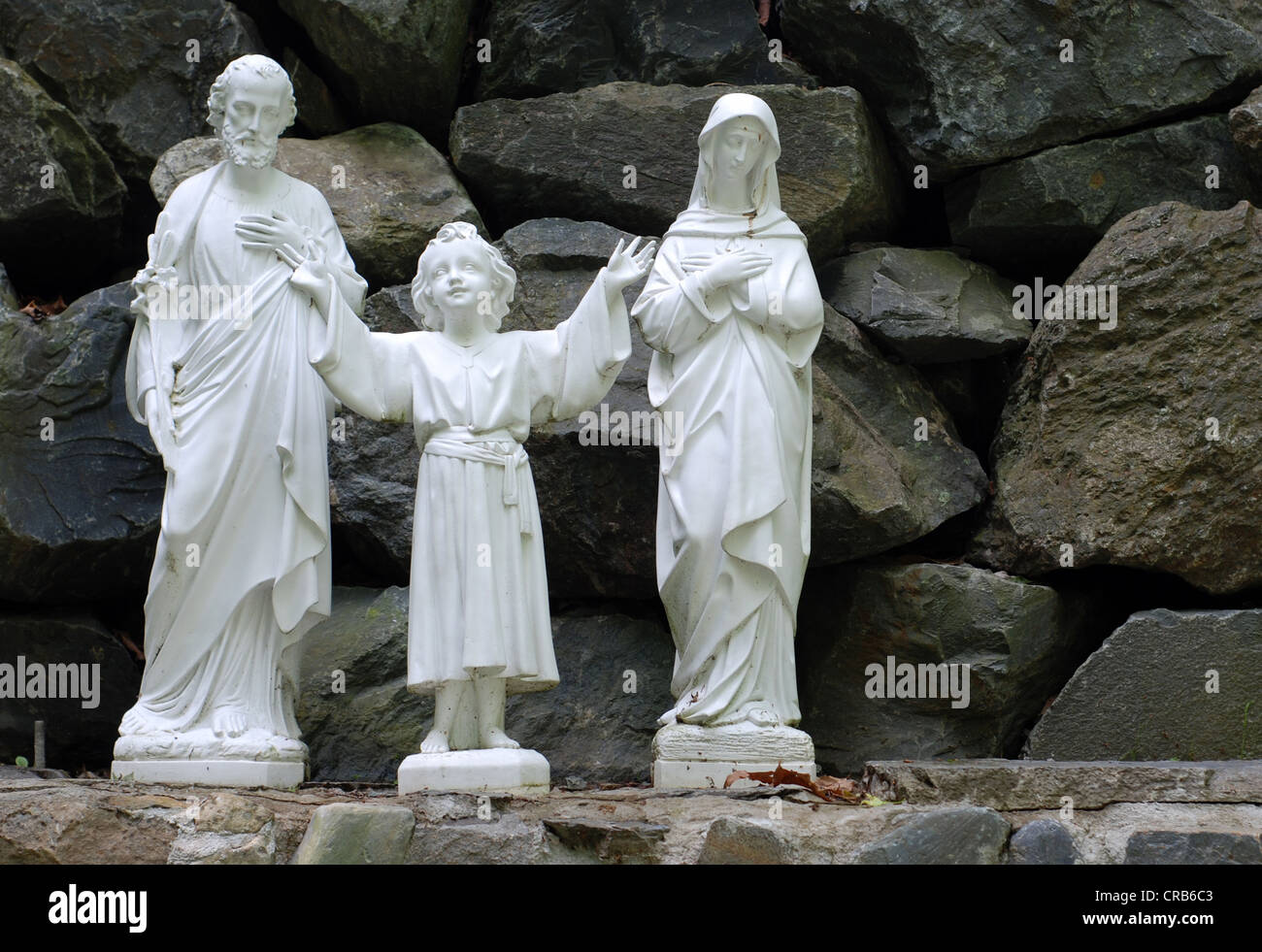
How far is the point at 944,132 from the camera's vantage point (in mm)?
8867

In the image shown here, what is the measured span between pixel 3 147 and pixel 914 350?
457 centimetres

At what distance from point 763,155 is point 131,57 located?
3.89 m

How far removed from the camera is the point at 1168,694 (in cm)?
742

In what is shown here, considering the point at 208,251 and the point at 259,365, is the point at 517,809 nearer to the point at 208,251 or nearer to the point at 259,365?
the point at 259,365

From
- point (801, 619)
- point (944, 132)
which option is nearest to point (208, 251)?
point (801, 619)

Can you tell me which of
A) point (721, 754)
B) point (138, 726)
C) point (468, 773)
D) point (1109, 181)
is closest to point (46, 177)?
point (138, 726)

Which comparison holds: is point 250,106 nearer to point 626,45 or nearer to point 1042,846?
point 626,45

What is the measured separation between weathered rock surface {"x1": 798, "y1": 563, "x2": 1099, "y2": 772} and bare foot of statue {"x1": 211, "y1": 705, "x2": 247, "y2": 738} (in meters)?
2.72

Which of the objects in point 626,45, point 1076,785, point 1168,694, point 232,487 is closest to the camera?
point 1076,785

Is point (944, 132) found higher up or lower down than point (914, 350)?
higher up

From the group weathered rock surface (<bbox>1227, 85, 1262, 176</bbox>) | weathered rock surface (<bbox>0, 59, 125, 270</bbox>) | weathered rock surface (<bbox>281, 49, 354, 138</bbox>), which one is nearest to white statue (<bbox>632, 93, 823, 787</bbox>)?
weathered rock surface (<bbox>1227, 85, 1262, 176</bbox>)

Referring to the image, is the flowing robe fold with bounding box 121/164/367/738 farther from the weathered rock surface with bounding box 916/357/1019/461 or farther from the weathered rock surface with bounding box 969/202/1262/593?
the weathered rock surface with bounding box 916/357/1019/461

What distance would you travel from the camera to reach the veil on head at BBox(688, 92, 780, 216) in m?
6.92

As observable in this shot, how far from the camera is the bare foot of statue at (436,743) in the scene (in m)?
6.06
